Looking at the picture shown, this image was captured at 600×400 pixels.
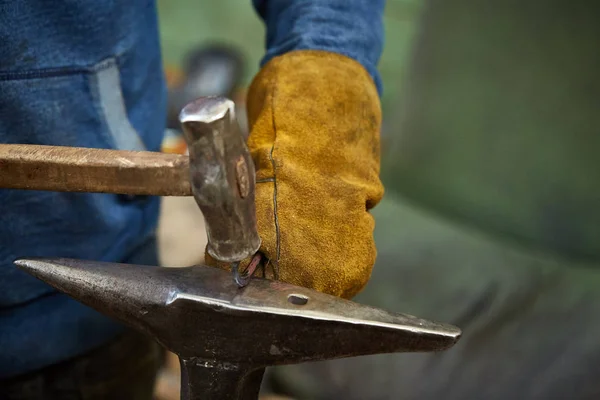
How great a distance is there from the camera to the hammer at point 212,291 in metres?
0.46

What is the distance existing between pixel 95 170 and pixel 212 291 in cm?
15

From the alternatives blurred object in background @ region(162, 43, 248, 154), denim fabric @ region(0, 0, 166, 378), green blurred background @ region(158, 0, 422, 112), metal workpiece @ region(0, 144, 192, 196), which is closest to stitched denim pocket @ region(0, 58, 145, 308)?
denim fabric @ region(0, 0, 166, 378)

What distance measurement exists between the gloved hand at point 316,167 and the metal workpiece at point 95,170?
0.16 m

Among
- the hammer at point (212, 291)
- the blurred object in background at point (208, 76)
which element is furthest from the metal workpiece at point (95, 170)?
the blurred object in background at point (208, 76)

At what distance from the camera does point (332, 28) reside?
74 cm

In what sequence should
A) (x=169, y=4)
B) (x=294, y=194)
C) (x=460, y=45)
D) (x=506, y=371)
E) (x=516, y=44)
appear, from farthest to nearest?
(x=169, y=4)
(x=460, y=45)
(x=516, y=44)
(x=506, y=371)
(x=294, y=194)

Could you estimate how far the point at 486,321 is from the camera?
146 centimetres

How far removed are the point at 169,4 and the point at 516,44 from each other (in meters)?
1.80

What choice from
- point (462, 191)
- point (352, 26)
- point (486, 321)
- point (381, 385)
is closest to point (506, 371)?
point (486, 321)

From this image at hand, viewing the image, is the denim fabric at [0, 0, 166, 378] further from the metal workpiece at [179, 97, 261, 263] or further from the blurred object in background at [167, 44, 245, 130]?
the blurred object in background at [167, 44, 245, 130]

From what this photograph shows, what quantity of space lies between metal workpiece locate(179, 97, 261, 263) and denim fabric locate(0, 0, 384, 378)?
26 centimetres

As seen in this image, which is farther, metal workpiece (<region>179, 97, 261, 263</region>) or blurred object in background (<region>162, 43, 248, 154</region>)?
blurred object in background (<region>162, 43, 248, 154</region>)

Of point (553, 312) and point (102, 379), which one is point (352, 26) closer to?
point (102, 379)

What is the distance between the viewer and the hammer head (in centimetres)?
52
